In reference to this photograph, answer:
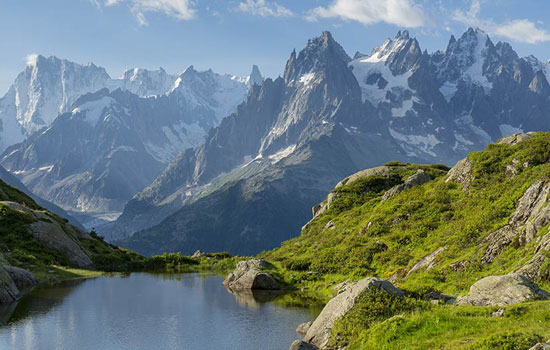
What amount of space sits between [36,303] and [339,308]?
3633cm

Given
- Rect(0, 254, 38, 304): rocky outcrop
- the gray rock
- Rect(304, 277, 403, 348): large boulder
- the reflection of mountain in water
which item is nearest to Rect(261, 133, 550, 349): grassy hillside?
Rect(304, 277, 403, 348): large boulder

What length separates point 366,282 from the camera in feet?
120

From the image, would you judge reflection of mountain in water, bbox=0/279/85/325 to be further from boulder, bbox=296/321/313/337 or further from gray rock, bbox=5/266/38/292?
boulder, bbox=296/321/313/337

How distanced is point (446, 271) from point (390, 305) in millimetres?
15925

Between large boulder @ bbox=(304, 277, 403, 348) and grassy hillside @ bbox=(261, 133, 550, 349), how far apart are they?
3.28 feet

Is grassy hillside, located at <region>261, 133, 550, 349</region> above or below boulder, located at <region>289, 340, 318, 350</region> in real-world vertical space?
above

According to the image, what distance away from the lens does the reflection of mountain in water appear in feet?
168

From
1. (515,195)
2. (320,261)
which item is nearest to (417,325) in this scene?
→ (515,195)

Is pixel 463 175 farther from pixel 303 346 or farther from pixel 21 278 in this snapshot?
pixel 21 278

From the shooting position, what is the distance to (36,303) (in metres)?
57.1

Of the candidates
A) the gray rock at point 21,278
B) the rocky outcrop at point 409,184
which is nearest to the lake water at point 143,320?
the gray rock at point 21,278

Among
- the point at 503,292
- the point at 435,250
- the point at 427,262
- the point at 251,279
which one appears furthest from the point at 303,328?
the point at 251,279

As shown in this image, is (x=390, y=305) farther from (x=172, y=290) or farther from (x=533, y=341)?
(x=172, y=290)

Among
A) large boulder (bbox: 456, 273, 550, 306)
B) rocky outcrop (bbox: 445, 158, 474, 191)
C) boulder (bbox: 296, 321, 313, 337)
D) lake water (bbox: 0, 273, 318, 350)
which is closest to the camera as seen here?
large boulder (bbox: 456, 273, 550, 306)
